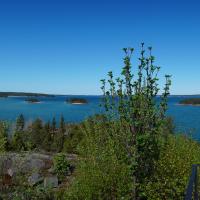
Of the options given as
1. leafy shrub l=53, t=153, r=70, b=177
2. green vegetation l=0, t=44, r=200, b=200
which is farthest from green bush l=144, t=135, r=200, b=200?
leafy shrub l=53, t=153, r=70, b=177

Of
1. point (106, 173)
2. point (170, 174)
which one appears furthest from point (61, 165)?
point (170, 174)

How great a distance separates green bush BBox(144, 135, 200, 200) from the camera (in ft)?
32.0

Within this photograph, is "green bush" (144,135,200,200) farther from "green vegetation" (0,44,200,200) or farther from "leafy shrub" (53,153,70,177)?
"leafy shrub" (53,153,70,177)

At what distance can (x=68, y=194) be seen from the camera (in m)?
11.5

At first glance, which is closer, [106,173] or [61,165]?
[106,173]

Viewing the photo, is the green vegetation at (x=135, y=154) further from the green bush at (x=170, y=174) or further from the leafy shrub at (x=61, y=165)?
the leafy shrub at (x=61, y=165)

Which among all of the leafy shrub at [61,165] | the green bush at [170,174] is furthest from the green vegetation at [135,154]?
the leafy shrub at [61,165]

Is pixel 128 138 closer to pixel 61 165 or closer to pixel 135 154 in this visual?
pixel 135 154

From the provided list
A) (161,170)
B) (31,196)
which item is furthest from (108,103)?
(31,196)

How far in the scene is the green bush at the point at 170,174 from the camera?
974cm

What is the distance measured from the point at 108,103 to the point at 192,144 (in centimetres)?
337

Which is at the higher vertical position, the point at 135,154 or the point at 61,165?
the point at 135,154

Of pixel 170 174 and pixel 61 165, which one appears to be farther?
pixel 61 165

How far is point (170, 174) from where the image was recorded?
10336 mm
